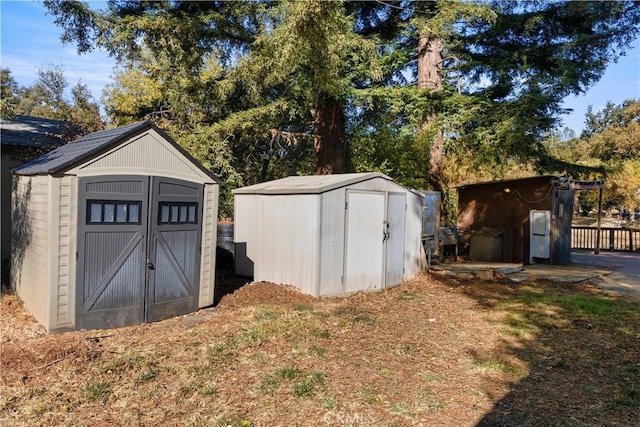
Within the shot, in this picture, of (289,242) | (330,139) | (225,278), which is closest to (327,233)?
(289,242)

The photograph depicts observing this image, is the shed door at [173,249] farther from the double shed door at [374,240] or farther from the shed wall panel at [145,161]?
the double shed door at [374,240]

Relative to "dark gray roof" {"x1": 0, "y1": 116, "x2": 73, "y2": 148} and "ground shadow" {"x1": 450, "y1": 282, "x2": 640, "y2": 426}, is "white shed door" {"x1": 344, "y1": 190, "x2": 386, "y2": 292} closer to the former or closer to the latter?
"ground shadow" {"x1": 450, "y1": 282, "x2": 640, "y2": 426}

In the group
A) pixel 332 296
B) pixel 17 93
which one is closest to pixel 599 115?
pixel 332 296

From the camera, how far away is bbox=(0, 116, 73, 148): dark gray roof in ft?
26.6

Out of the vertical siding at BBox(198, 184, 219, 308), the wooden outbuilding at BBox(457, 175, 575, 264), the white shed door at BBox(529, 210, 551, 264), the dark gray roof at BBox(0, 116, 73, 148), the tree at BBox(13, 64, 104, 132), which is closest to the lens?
the vertical siding at BBox(198, 184, 219, 308)

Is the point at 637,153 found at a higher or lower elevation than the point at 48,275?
higher

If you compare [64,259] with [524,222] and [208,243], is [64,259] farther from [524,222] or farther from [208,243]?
[524,222]

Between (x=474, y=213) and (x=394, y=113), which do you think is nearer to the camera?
(x=394, y=113)

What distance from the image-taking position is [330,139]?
39.4 ft

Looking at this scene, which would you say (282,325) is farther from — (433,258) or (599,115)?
(599,115)

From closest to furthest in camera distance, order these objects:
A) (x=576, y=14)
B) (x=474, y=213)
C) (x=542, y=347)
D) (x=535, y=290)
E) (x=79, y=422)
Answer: (x=79, y=422)
(x=542, y=347)
(x=535, y=290)
(x=576, y=14)
(x=474, y=213)

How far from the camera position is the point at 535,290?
802cm

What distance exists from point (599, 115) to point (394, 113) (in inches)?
1577

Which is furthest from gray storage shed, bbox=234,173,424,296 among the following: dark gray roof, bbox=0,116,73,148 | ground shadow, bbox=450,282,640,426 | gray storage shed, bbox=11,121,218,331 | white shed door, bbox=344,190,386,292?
dark gray roof, bbox=0,116,73,148
